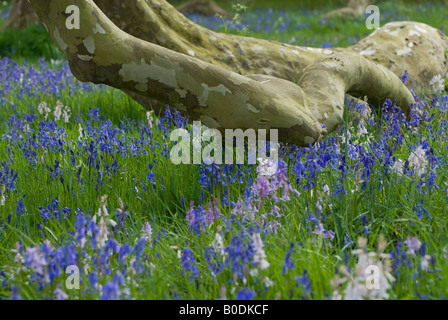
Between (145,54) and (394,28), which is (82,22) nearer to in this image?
(145,54)

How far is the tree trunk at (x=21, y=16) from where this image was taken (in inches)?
450

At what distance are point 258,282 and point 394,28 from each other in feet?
15.9

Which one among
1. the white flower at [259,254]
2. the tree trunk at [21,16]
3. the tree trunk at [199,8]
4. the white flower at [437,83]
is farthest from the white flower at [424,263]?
the tree trunk at [199,8]

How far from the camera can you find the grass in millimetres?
2184

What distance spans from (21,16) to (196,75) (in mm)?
9563

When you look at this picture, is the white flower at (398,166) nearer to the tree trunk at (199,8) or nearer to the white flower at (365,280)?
the white flower at (365,280)

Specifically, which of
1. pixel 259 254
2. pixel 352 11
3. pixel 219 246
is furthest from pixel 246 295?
pixel 352 11

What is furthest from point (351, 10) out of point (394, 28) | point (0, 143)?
point (0, 143)

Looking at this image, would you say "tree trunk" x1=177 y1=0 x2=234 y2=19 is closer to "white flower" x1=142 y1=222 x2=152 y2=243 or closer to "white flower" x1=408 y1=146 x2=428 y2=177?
"white flower" x1=408 y1=146 x2=428 y2=177

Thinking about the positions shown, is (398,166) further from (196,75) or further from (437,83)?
(437,83)

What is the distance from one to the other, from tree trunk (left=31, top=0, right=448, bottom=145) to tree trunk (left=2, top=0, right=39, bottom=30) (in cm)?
736

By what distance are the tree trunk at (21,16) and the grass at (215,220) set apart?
287 inches

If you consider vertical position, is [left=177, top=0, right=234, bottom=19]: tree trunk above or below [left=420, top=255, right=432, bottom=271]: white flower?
above

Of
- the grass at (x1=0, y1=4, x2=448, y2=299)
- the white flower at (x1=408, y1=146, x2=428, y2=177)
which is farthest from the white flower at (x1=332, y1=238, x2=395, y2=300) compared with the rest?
the white flower at (x1=408, y1=146, x2=428, y2=177)
